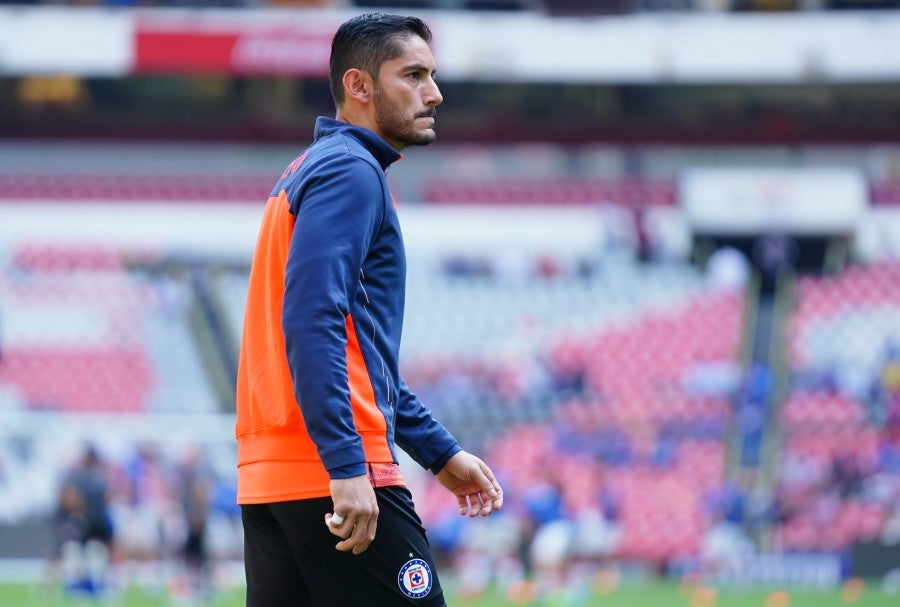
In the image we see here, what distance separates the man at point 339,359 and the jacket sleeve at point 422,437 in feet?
0.65

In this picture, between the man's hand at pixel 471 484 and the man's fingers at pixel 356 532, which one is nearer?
the man's fingers at pixel 356 532

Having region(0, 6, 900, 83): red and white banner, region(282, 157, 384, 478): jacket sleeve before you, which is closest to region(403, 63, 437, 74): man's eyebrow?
region(282, 157, 384, 478): jacket sleeve

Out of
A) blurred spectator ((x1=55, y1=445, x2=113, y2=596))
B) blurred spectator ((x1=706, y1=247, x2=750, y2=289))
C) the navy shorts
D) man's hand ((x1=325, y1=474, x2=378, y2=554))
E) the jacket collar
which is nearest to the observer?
man's hand ((x1=325, y1=474, x2=378, y2=554))

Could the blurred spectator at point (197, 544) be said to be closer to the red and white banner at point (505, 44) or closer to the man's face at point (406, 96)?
the man's face at point (406, 96)

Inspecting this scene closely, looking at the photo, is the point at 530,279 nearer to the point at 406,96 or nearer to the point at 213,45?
the point at 213,45

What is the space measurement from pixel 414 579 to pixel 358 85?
116 centimetres

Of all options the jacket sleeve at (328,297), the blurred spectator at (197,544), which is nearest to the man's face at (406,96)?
the jacket sleeve at (328,297)

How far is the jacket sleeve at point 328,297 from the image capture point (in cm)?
306

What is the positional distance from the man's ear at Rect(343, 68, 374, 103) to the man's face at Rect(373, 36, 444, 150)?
0.07ft

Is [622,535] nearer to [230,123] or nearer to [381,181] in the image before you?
[230,123]

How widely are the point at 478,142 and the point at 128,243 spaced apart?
21.9 feet

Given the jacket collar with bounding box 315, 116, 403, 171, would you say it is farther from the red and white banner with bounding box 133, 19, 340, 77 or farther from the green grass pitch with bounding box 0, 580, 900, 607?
the red and white banner with bounding box 133, 19, 340, 77

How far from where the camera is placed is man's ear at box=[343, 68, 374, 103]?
3459mm

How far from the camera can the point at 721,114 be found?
84.9 feet
